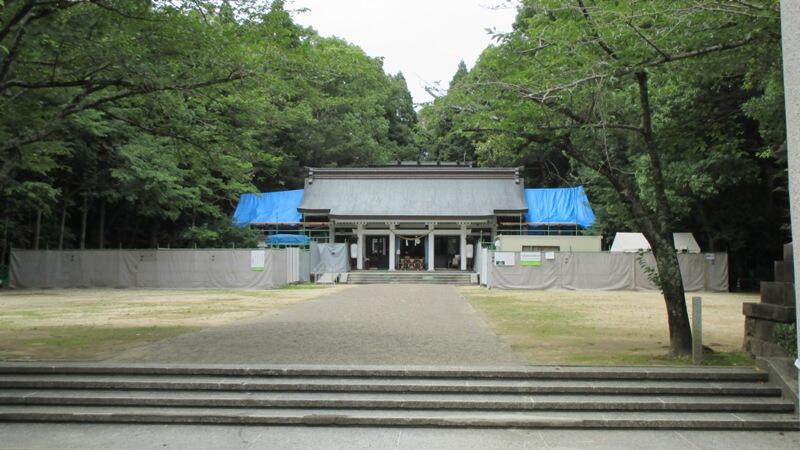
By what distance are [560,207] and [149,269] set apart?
76.7 ft

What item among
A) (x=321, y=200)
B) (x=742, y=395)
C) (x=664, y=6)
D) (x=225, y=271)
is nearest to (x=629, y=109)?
(x=664, y=6)

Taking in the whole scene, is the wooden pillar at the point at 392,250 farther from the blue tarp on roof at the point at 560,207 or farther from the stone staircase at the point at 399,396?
the stone staircase at the point at 399,396

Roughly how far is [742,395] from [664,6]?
4.89 meters

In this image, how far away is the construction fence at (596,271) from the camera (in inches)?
1030

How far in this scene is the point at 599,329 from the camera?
1234 cm

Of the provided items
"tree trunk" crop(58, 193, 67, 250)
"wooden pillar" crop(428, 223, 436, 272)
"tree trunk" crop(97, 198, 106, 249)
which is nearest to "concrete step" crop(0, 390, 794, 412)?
"tree trunk" crop(58, 193, 67, 250)

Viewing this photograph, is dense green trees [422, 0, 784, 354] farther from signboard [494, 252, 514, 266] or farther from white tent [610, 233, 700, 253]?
white tent [610, 233, 700, 253]

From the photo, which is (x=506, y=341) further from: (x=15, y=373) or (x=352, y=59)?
(x=15, y=373)

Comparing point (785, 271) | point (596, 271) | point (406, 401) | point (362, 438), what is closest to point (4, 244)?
point (596, 271)

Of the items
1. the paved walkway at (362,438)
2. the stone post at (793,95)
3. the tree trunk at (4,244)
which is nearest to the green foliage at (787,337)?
the paved walkway at (362,438)

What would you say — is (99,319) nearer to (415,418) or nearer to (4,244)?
A: (415,418)

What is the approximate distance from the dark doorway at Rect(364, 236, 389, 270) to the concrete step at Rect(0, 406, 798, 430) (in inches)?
1147

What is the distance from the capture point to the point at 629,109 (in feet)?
41.2

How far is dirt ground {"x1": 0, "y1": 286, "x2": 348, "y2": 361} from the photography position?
9672 mm
